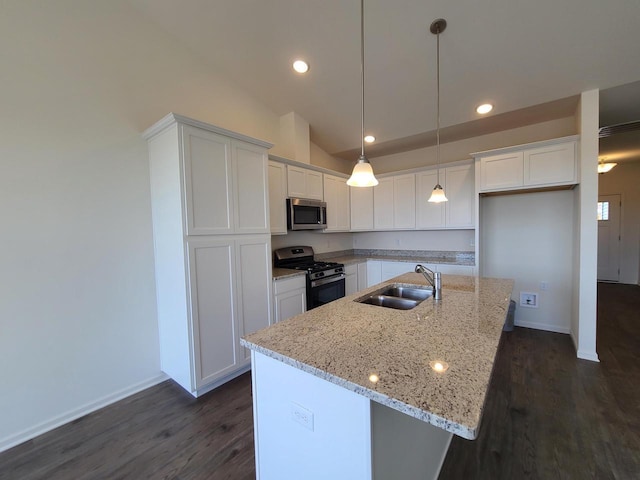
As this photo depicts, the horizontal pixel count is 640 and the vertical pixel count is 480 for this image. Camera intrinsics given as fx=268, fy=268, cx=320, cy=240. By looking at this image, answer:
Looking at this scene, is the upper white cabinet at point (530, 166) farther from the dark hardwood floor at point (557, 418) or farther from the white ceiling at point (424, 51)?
the dark hardwood floor at point (557, 418)

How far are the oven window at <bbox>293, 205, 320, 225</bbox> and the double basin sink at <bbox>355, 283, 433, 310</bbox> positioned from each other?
1.64 m

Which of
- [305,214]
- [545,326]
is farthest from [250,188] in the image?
[545,326]

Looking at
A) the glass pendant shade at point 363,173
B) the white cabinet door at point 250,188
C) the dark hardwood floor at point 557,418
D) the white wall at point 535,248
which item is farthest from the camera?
the white wall at point 535,248

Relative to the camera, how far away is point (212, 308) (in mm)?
2350

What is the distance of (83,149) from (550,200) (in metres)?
5.04

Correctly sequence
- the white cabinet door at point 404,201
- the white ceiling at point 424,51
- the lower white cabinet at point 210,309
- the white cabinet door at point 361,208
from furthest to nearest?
the white cabinet door at point 361,208 < the white cabinet door at point 404,201 < the lower white cabinet at point 210,309 < the white ceiling at point 424,51

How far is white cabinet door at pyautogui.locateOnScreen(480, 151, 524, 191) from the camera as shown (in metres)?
3.19

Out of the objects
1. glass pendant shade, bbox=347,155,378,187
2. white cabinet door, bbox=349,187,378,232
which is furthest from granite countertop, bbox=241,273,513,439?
white cabinet door, bbox=349,187,378,232

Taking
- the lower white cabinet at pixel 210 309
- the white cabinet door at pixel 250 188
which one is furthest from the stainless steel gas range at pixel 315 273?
the white cabinet door at pixel 250 188

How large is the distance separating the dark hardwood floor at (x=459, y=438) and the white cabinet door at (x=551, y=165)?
1.95 m

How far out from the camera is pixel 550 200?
11.3 feet

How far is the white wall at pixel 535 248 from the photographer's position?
3400 millimetres

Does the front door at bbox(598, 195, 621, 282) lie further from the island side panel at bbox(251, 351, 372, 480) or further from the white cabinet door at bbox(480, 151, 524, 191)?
the island side panel at bbox(251, 351, 372, 480)

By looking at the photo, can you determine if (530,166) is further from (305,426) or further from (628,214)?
(628,214)
